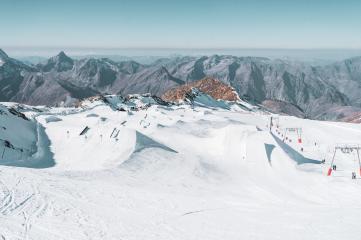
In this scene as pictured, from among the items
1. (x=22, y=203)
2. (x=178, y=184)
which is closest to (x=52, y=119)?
(x=178, y=184)

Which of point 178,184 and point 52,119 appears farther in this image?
point 52,119

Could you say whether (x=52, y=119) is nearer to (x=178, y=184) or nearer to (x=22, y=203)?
(x=178, y=184)

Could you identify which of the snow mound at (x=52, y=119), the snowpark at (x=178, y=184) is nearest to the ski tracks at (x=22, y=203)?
the snowpark at (x=178, y=184)

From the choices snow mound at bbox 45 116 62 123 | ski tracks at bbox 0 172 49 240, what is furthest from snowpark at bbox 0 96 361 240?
snow mound at bbox 45 116 62 123

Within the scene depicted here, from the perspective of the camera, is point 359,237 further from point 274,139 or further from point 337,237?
point 274,139

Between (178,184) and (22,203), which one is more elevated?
(22,203)

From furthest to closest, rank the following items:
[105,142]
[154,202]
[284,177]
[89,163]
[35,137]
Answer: [35,137] → [105,142] → [89,163] → [284,177] → [154,202]

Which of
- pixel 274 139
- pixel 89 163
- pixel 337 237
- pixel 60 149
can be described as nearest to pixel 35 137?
pixel 60 149

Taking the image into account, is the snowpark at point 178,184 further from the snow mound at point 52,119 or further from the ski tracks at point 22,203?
the snow mound at point 52,119
